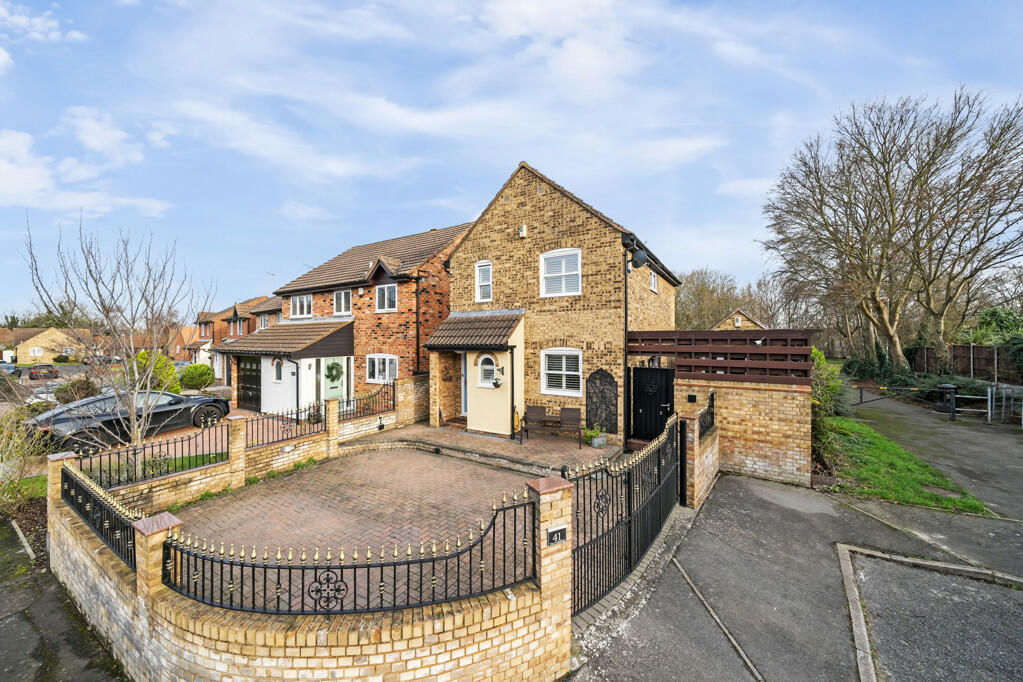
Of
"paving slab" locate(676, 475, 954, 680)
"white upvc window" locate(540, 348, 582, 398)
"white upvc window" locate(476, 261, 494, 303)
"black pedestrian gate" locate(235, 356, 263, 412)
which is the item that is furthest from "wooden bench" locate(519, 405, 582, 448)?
"black pedestrian gate" locate(235, 356, 263, 412)

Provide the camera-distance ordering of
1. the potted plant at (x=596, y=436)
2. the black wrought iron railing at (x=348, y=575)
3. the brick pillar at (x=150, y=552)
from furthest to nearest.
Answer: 1. the potted plant at (x=596, y=436)
2. the brick pillar at (x=150, y=552)
3. the black wrought iron railing at (x=348, y=575)

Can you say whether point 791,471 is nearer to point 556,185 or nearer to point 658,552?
point 658,552

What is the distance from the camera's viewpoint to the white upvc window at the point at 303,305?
62.3 feet

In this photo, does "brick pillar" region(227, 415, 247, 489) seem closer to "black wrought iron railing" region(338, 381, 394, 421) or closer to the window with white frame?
"black wrought iron railing" region(338, 381, 394, 421)

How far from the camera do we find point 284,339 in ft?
54.9

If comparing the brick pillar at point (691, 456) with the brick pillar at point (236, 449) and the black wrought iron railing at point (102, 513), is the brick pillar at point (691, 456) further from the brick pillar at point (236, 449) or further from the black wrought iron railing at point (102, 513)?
the brick pillar at point (236, 449)

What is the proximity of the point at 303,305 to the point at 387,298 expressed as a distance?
6199 millimetres

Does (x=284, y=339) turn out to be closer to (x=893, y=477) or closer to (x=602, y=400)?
(x=602, y=400)

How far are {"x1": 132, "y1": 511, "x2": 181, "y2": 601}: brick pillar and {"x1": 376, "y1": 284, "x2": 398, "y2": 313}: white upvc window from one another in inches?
474

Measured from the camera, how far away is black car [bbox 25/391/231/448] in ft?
34.0

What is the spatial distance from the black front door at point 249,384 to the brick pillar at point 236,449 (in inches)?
365

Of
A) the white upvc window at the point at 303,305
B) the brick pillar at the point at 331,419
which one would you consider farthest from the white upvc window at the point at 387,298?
the brick pillar at the point at 331,419

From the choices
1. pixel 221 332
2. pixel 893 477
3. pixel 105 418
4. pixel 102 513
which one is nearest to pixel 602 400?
pixel 893 477

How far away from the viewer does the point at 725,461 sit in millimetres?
10023
